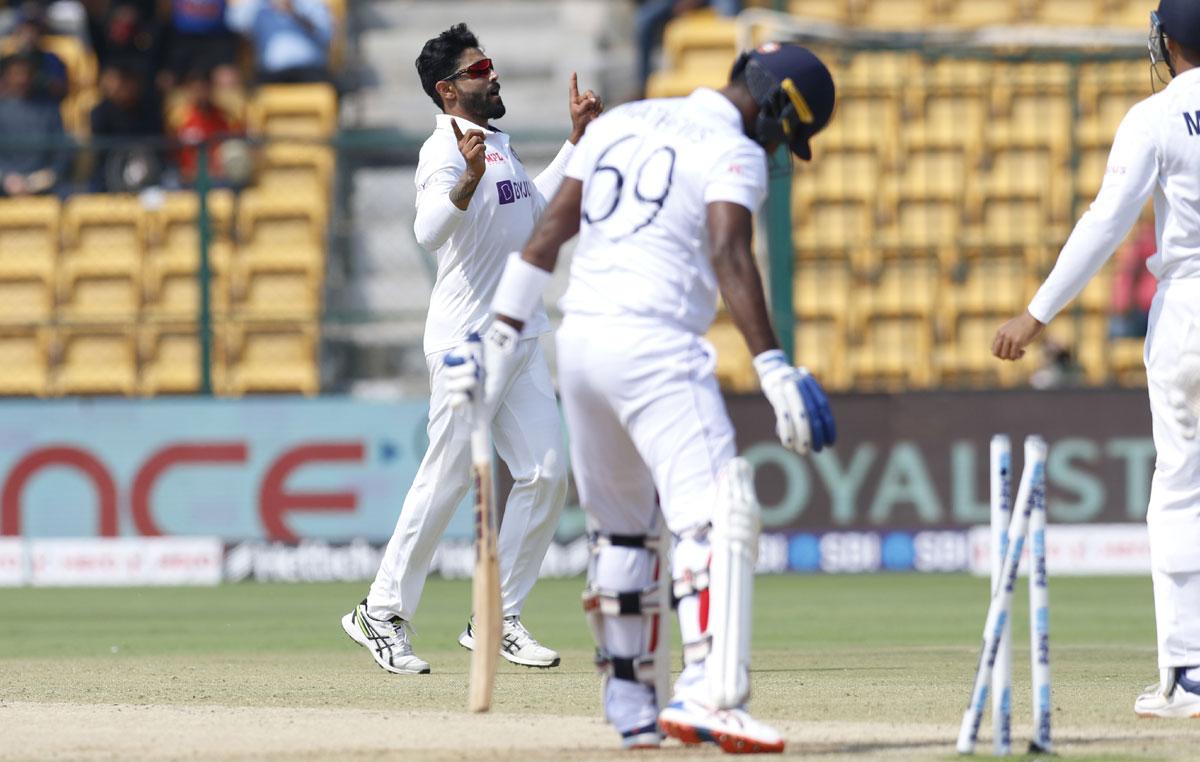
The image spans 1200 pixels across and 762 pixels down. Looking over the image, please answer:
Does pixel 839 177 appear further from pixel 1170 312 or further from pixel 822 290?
pixel 1170 312

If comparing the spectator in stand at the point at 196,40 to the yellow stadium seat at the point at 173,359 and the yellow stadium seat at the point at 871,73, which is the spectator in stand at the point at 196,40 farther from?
the yellow stadium seat at the point at 871,73

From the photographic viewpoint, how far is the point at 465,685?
6895mm

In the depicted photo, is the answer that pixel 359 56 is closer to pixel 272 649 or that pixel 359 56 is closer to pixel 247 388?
pixel 247 388

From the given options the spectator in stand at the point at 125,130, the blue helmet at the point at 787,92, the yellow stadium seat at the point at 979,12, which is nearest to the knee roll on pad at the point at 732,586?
the blue helmet at the point at 787,92

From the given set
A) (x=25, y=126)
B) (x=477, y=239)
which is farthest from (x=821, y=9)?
(x=477, y=239)

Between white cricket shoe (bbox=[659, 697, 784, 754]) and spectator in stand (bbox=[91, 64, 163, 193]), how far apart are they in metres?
10.0

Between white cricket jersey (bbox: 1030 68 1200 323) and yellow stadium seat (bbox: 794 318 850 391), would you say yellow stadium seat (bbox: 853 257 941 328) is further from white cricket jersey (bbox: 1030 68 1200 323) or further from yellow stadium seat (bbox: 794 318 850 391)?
white cricket jersey (bbox: 1030 68 1200 323)

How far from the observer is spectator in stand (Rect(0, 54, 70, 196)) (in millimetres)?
15000

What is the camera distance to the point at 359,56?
58.7 feet

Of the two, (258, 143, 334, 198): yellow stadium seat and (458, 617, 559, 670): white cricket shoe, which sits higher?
(258, 143, 334, 198): yellow stadium seat

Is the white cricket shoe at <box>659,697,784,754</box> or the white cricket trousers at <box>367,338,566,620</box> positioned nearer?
the white cricket shoe at <box>659,697,784,754</box>

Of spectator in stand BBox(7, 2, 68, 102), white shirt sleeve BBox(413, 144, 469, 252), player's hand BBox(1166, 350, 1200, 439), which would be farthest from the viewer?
spectator in stand BBox(7, 2, 68, 102)

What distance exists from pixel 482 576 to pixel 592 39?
12889 mm

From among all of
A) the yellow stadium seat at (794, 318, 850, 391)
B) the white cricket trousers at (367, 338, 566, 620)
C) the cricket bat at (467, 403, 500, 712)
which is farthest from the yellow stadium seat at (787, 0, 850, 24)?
the cricket bat at (467, 403, 500, 712)
